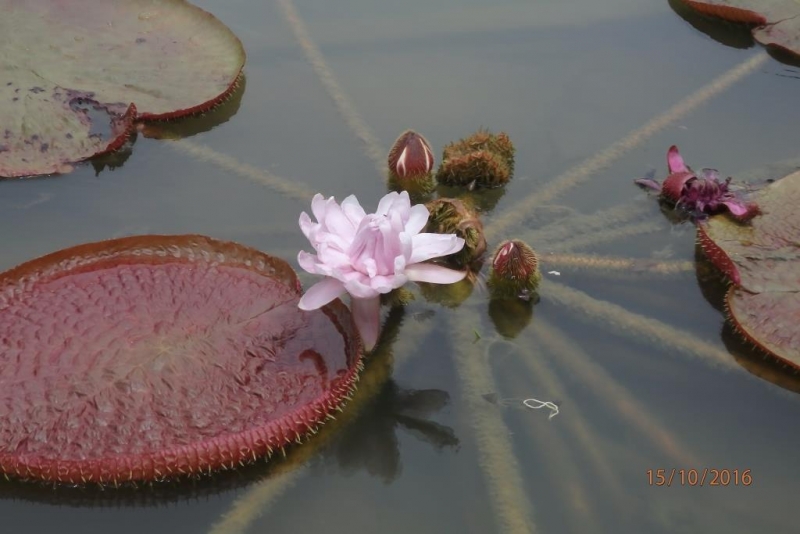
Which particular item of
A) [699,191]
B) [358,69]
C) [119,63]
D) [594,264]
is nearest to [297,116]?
[358,69]

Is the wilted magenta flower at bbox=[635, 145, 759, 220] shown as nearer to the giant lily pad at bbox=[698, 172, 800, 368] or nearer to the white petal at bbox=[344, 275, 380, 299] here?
the giant lily pad at bbox=[698, 172, 800, 368]

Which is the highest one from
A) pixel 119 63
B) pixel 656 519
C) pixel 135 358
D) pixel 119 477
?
pixel 119 63

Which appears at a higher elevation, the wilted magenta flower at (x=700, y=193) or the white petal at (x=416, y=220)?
the white petal at (x=416, y=220)

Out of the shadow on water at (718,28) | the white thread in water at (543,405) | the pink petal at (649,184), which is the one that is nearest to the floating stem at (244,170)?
the white thread in water at (543,405)

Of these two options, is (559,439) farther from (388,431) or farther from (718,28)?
(718,28)

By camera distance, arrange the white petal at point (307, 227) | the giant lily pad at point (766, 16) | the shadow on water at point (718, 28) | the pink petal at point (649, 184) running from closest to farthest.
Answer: the white petal at point (307, 227), the pink petal at point (649, 184), the giant lily pad at point (766, 16), the shadow on water at point (718, 28)

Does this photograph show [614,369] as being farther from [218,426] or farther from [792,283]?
[218,426]

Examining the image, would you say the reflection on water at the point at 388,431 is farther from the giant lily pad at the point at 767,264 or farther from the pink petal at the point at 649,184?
the pink petal at the point at 649,184
